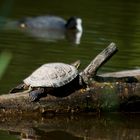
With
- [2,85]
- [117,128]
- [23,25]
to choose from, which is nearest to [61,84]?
[117,128]

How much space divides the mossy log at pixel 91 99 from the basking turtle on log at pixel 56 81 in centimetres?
4

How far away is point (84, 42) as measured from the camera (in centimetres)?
1296

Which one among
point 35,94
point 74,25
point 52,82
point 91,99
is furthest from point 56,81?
point 74,25

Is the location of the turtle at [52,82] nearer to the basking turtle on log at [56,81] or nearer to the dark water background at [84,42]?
the basking turtle on log at [56,81]

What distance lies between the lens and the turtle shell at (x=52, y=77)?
6.21m

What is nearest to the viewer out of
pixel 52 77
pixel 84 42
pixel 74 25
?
pixel 52 77

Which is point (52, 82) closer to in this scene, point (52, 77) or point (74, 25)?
point (52, 77)

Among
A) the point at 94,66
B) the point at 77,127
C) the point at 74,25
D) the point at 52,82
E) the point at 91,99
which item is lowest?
the point at 77,127

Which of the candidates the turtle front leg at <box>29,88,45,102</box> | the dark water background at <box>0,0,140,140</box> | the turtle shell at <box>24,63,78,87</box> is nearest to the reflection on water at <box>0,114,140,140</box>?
the dark water background at <box>0,0,140,140</box>

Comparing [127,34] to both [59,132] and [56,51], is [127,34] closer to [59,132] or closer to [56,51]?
[56,51]

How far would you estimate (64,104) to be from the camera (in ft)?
20.7

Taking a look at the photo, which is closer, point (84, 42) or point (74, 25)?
point (84, 42)

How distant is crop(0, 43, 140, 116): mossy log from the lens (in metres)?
6.16

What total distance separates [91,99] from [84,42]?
21.9ft
